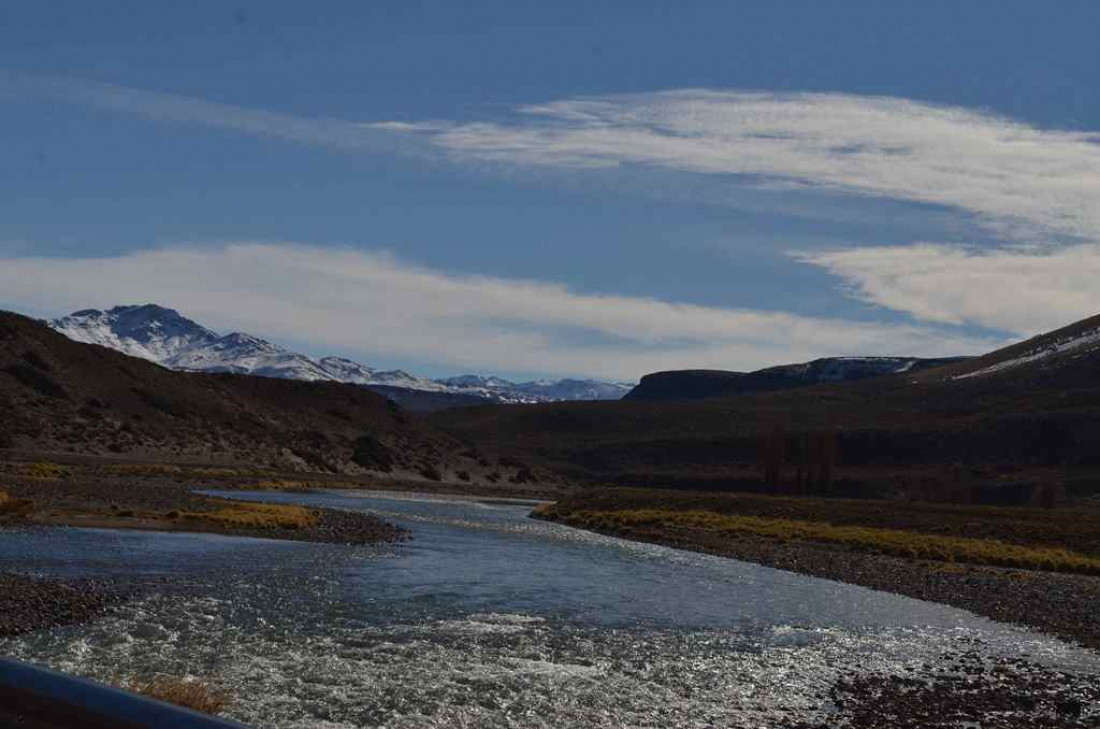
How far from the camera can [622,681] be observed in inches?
934

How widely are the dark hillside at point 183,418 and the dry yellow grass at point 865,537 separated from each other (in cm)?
5545

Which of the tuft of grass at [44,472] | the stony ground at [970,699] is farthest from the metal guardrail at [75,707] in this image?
the tuft of grass at [44,472]

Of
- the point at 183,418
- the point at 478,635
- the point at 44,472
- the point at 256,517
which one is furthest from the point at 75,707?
the point at 183,418

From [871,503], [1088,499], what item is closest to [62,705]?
[871,503]

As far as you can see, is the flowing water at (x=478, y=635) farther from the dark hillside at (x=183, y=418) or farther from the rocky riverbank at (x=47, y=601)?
the dark hillside at (x=183, y=418)

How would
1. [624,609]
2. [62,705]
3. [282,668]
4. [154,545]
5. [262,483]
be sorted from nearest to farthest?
[62,705] → [282,668] → [624,609] → [154,545] → [262,483]

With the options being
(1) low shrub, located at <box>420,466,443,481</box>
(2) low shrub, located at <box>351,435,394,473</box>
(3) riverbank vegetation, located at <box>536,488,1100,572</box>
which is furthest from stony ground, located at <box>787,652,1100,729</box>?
(2) low shrub, located at <box>351,435,394,473</box>

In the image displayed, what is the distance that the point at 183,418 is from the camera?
141 metres

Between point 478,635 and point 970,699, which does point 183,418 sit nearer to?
point 478,635

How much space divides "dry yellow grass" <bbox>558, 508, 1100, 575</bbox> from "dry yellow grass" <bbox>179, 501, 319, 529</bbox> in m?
24.8

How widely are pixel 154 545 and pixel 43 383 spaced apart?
309 ft

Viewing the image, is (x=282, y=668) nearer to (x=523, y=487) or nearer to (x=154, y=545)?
(x=154, y=545)

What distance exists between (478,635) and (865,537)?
1771 inches

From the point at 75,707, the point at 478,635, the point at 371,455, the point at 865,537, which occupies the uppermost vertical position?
the point at 75,707
